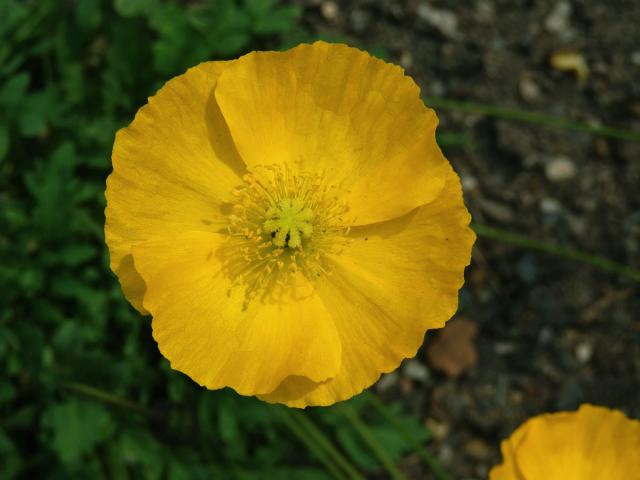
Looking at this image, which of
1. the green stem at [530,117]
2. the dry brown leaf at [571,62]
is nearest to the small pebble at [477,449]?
the green stem at [530,117]

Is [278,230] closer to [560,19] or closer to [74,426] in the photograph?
[74,426]

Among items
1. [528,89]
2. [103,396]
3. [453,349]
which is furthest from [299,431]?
[528,89]

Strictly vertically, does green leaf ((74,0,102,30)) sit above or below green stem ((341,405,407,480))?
above

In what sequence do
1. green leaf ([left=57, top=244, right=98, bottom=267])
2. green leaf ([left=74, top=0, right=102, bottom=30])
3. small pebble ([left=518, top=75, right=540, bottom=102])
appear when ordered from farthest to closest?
small pebble ([left=518, top=75, right=540, bottom=102]) → green leaf ([left=74, top=0, right=102, bottom=30]) → green leaf ([left=57, top=244, right=98, bottom=267])

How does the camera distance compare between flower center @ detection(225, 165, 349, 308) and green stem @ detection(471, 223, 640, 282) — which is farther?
green stem @ detection(471, 223, 640, 282)

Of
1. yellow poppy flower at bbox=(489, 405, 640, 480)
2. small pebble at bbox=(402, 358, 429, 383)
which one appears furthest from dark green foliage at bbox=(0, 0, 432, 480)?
yellow poppy flower at bbox=(489, 405, 640, 480)

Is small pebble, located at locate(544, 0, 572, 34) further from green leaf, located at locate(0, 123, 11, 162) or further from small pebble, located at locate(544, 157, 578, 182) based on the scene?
green leaf, located at locate(0, 123, 11, 162)
